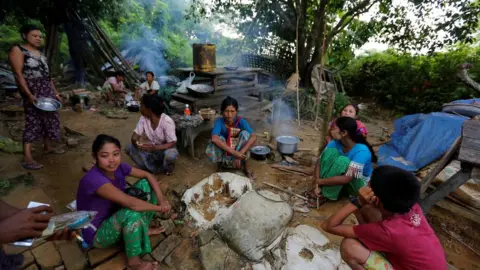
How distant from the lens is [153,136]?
3.38 metres

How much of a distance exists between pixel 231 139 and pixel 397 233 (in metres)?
2.34

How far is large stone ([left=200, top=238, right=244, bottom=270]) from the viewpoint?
7.00 feet

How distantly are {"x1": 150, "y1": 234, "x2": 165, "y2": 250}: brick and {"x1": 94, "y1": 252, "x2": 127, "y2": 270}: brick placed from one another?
272 mm

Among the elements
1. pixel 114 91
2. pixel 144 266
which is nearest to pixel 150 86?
pixel 114 91

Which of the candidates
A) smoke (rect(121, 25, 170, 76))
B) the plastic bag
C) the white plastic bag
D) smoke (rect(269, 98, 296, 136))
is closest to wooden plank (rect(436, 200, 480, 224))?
the white plastic bag

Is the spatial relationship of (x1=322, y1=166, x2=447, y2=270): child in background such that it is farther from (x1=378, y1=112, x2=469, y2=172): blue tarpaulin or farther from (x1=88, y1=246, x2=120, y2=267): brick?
(x1=378, y1=112, x2=469, y2=172): blue tarpaulin

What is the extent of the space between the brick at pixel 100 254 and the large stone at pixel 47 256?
0.25 metres

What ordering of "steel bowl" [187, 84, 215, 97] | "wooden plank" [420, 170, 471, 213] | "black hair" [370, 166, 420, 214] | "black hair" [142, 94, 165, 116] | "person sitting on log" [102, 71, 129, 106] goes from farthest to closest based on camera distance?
"person sitting on log" [102, 71, 129, 106] < "steel bowl" [187, 84, 215, 97] < "black hair" [142, 94, 165, 116] < "wooden plank" [420, 170, 471, 213] < "black hair" [370, 166, 420, 214]

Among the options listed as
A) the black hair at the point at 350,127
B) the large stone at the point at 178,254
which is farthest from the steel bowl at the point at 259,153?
the large stone at the point at 178,254

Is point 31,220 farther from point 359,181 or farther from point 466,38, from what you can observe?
point 466,38

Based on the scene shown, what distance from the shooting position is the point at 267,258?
7.37 feet

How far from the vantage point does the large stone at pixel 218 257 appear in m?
2.13

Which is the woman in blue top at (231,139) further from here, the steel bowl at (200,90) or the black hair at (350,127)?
the steel bowl at (200,90)

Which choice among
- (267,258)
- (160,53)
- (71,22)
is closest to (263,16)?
(160,53)
